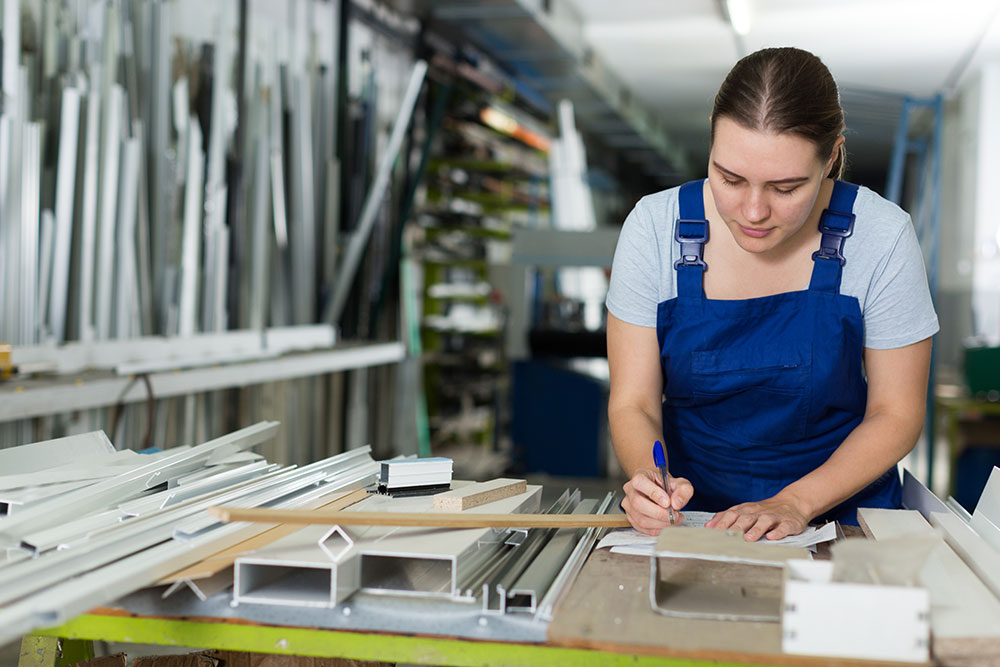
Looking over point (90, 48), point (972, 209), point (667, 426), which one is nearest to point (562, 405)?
point (90, 48)

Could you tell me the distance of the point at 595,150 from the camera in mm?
10711

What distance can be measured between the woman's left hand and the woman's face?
0.40 meters

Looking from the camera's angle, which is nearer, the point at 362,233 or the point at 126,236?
the point at 126,236

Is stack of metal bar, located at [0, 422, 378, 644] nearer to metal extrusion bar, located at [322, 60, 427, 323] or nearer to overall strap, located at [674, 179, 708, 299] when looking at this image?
overall strap, located at [674, 179, 708, 299]

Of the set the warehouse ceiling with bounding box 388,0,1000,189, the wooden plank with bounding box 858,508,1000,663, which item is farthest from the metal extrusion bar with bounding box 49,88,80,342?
the warehouse ceiling with bounding box 388,0,1000,189

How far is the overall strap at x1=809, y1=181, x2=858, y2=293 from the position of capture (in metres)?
1.57

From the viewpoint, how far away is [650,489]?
1317 millimetres

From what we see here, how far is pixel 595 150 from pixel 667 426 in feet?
30.3

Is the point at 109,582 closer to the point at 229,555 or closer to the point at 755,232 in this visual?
the point at 229,555

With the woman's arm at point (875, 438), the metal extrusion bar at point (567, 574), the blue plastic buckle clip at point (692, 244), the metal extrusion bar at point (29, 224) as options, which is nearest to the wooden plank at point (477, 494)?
the metal extrusion bar at point (567, 574)

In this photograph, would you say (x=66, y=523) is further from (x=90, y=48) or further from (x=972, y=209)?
(x=972, y=209)

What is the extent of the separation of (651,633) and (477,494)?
1.41ft

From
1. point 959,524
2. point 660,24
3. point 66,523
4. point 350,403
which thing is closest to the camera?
point 66,523

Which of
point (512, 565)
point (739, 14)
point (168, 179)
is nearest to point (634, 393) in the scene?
point (512, 565)
